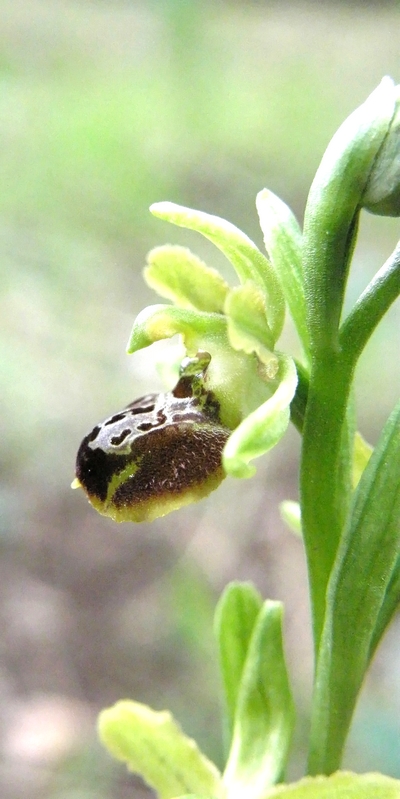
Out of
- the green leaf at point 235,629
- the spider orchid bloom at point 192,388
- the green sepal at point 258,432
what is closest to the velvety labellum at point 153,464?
the spider orchid bloom at point 192,388

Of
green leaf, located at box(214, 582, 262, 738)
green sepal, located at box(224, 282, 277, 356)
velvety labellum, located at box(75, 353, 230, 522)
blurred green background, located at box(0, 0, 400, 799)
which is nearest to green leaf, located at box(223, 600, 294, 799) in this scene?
green leaf, located at box(214, 582, 262, 738)

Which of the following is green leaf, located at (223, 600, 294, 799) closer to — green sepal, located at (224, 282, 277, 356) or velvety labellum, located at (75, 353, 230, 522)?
velvety labellum, located at (75, 353, 230, 522)

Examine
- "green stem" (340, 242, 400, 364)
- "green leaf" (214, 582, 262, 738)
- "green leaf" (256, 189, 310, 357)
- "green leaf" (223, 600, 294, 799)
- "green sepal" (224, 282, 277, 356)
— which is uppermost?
"green leaf" (256, 189, 310, 357)

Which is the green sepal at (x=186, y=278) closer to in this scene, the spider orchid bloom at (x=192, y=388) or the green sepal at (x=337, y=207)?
the spider orchid bloom at (x=192, y=388)

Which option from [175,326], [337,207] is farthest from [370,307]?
[175,326]

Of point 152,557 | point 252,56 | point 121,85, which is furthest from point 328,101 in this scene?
point 152,557

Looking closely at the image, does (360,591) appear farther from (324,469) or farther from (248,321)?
(248,321)
